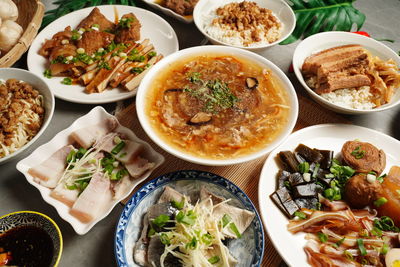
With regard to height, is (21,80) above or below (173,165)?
above

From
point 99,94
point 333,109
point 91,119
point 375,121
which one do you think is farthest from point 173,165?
point 375,121

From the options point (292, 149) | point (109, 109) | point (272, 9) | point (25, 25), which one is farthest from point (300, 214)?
point (25, 25)

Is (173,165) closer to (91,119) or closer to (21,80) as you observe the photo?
(91,119)

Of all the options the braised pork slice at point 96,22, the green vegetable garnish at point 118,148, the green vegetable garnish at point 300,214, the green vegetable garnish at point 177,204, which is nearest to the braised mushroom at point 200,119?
the green vegetable garnish at point 118,148

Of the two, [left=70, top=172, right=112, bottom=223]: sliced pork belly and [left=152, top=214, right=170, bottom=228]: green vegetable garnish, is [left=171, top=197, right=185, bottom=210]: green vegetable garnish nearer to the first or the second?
[left=152, top=214, right=170, bottom=228]: green vegetable garnish

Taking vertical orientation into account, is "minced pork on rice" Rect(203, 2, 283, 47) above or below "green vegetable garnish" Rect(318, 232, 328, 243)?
above

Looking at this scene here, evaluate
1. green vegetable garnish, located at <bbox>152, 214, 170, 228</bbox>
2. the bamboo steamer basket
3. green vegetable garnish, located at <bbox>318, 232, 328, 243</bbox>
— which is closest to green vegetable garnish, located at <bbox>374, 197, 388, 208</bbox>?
green vegetable garnish, located at <bbox>318, 232, 328, 243</bbox>

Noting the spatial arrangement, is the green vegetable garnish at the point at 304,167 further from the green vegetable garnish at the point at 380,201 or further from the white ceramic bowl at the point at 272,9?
the white ceramic bowl at the point at 272,9

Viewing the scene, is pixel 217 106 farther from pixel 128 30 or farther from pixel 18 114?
pixel 18 114
